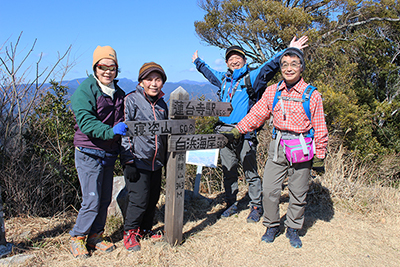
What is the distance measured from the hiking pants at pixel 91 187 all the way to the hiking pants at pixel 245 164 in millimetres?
1551

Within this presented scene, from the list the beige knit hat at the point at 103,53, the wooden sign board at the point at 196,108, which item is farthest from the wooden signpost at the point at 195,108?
the beige knit hat at the point at 103,53

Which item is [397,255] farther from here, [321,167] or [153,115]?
[153,115]

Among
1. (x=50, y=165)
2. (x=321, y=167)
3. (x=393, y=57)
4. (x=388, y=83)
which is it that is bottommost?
(x=50, y=165)

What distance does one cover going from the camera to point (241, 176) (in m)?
5.49

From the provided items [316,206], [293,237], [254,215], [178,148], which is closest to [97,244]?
[178,148]

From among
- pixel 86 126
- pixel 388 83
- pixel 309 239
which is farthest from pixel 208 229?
pixel 388 83

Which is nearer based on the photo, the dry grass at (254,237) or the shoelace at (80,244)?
the shoelace at (80,244)

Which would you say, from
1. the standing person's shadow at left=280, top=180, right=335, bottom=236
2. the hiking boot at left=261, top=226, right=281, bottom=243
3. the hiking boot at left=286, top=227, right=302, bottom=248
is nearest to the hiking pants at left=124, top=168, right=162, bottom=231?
the hiking boot at left=261, top=226, right=281, bottom=243

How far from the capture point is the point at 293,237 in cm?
320

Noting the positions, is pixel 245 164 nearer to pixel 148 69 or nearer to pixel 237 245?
pixel 237 245

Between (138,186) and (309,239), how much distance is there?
2110 millimetres

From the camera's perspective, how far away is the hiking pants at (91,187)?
2.60 meters

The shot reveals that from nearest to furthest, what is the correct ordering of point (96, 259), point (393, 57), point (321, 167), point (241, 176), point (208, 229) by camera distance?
point (96, 259) → point (321, 167) → point (208, 229) → point (241, 176) → point (393, 57)

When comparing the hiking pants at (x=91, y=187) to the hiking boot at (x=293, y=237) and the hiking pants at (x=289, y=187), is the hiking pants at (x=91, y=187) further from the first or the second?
the hiking boot at (x=293, y=237)
